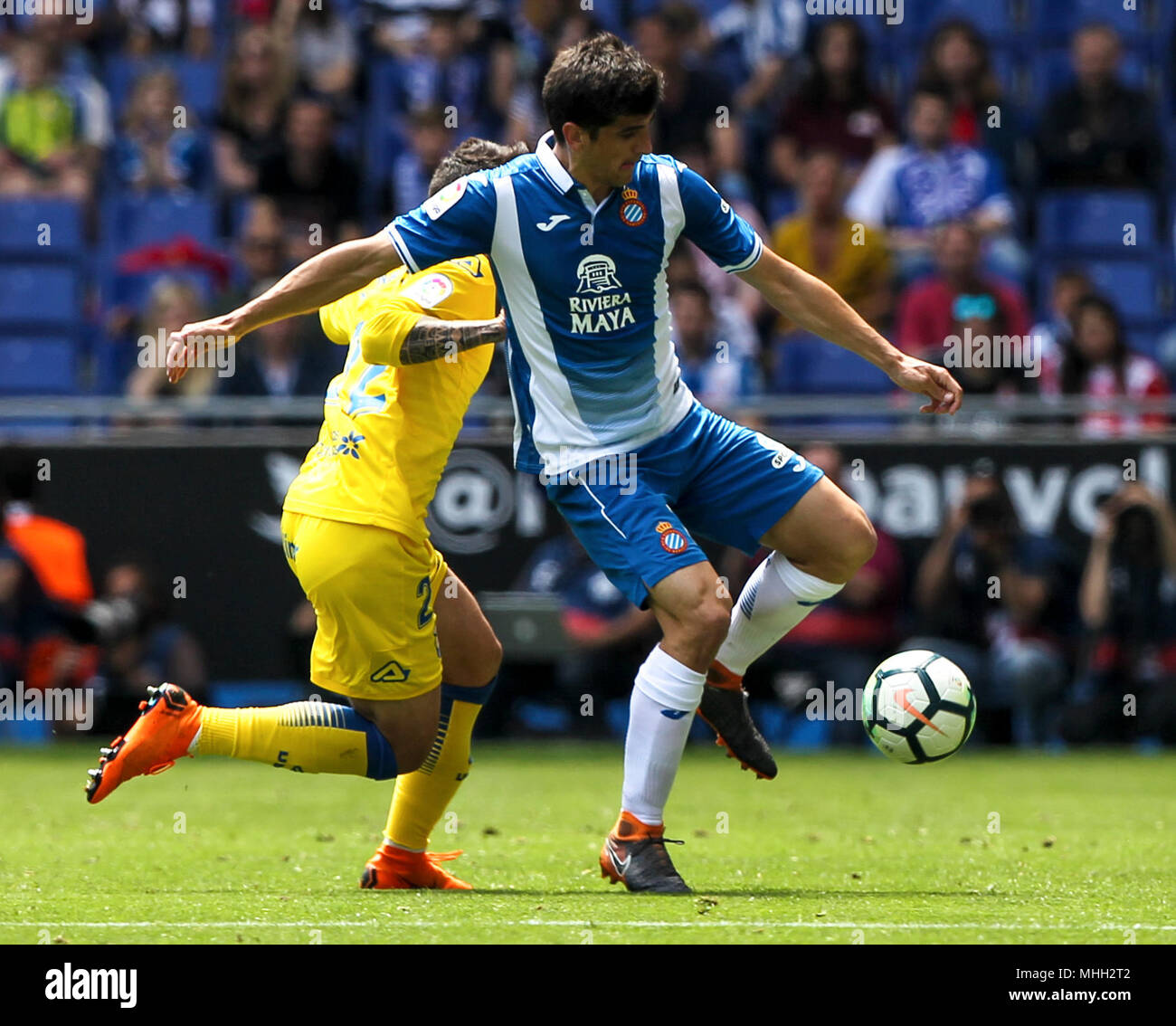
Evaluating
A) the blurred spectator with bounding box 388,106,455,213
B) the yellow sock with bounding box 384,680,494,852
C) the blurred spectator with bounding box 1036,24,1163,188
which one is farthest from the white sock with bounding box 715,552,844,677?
the blurred spectator with bounding box 1036,24,1163,188

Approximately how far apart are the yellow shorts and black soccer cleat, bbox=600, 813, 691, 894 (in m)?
0.75

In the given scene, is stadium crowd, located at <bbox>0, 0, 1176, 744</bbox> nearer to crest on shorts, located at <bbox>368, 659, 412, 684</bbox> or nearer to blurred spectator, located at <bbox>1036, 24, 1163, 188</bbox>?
blurred spectator, located at <bbox>1036, 24, 1163, 188</bbox>

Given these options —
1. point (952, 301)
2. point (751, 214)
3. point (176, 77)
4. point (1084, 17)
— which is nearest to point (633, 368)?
point (952, 301)

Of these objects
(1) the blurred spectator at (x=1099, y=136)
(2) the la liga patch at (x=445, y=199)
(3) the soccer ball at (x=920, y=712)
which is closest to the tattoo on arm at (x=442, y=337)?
(2) the la liga patch at (x=445, y=199)

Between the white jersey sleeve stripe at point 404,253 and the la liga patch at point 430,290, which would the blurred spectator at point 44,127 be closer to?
the la liga patch at point 430,290

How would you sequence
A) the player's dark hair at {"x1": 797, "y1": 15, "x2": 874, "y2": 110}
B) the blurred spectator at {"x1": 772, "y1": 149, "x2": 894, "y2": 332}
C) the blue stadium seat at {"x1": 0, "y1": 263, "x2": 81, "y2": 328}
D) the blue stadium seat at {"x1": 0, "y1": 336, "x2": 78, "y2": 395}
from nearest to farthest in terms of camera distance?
1. the blurred spectator at {"x1": 772, "y1": 149, "x2": 894, "y2": 332}
2. the blue stadium seat at {"x1": 0, "y1": 336, "x2": 78, "y2": 395}
3. the blue stadium seat at {"x1": 0, "y1": 263, "x2": 81, "y2": 328}
4. the player's dark hair at {"x1": 797, "y1": 15, "x2": 874, "y2": 110}

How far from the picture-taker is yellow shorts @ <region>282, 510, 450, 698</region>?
19.5ft

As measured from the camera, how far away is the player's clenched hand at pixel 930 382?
6.09 m

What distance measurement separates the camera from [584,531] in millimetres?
6219

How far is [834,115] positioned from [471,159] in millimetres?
8600

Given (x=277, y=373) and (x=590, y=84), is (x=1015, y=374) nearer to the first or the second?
(x=277, y=373)

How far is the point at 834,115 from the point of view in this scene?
14453 millimetres

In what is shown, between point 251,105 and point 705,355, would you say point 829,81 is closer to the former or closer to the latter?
point 705,355

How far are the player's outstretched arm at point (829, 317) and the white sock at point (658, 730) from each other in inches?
45.1
